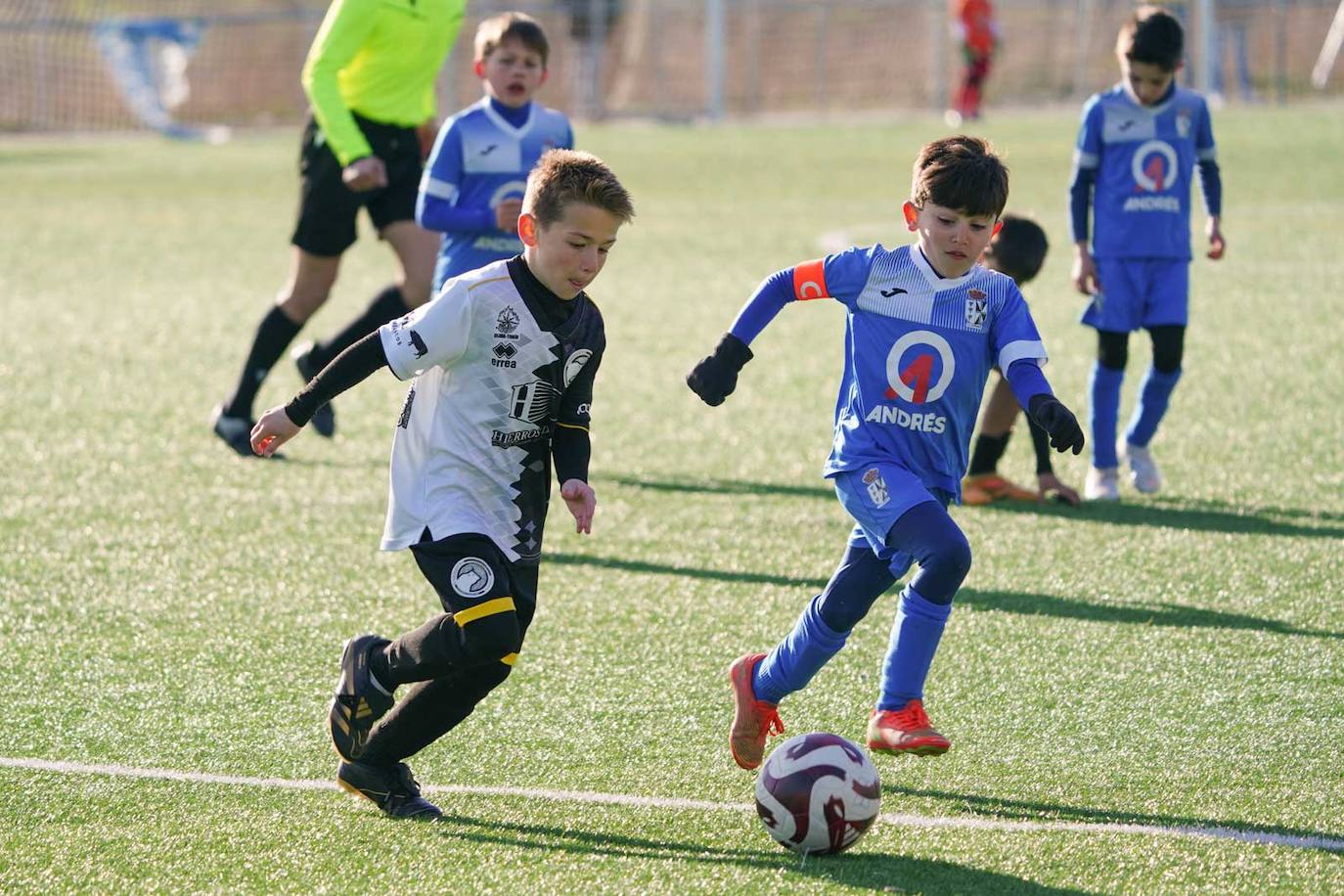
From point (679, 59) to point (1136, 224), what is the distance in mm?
27483

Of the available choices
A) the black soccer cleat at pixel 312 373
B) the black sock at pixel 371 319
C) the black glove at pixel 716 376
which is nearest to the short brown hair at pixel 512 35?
the black sock at pixel 371 319

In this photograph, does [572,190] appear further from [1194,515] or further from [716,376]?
[1194,515]

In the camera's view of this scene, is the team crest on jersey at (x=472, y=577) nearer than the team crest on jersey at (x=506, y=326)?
Yes

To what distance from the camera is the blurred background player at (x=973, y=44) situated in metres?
25.3

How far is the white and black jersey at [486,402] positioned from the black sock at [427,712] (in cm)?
28

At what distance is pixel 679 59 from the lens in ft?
111

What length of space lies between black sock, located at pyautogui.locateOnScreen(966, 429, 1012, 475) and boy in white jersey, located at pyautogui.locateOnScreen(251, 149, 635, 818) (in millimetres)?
3406

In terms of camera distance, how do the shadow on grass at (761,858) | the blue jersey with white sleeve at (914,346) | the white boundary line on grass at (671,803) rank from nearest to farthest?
the shadow on grass at (761,858)
the white boundary line on grass at (671,803)
the blue jersey with white sleeve at (914,346)

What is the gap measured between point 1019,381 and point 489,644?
139cm

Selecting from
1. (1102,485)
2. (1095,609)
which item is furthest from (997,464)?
(1095,609)

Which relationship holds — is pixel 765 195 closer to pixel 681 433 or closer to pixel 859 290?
pixel 681 433

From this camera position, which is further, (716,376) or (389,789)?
Result: (716,376)

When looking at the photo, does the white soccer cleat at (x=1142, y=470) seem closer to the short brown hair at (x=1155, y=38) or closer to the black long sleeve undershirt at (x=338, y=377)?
the short brown hair at (x=1155, y=38)

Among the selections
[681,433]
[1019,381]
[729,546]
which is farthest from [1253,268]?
[1019,381]
